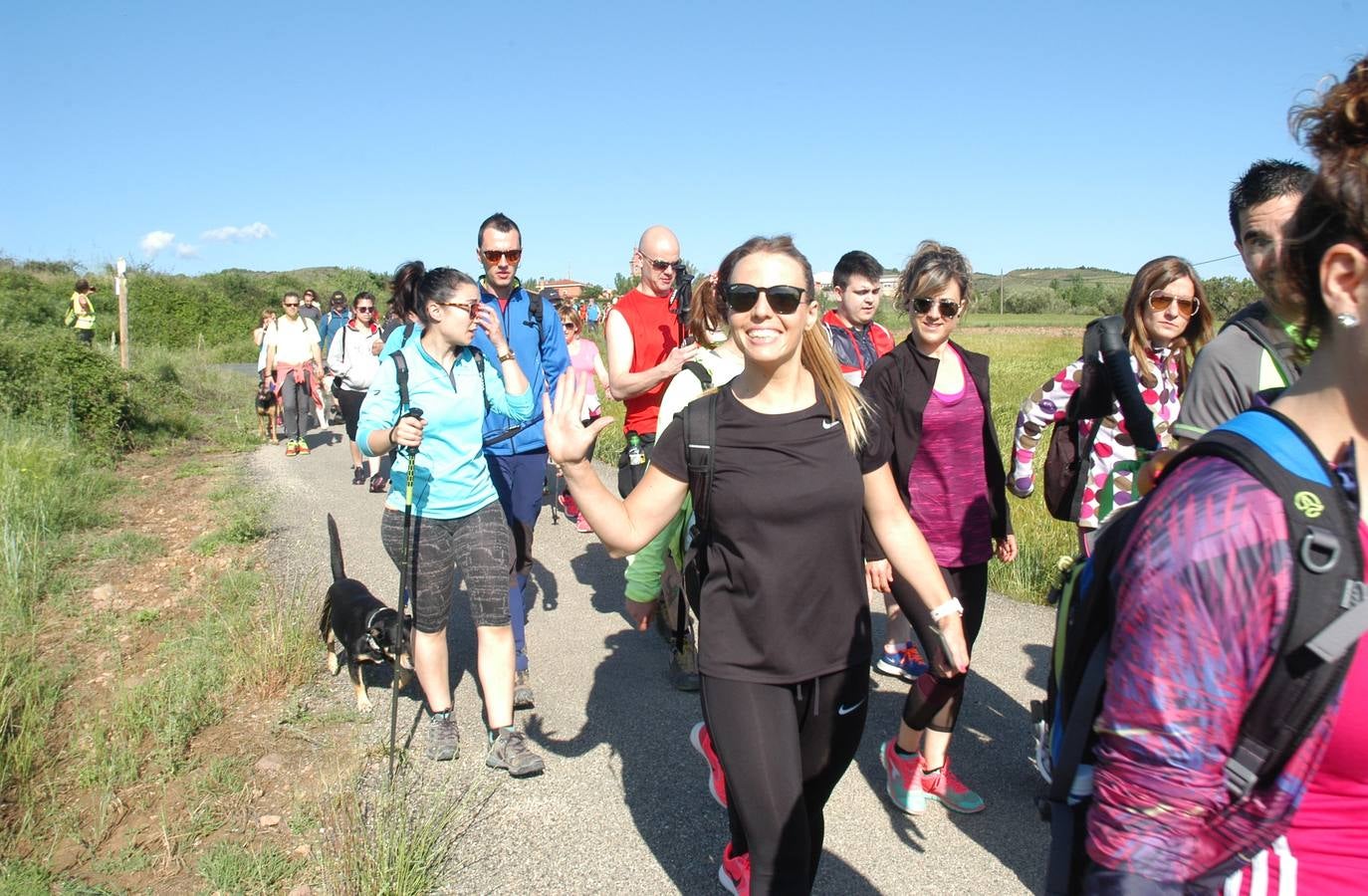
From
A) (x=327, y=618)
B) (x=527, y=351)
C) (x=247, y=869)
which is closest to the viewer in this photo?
(x=247, y=869)

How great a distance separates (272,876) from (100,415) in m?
11.5

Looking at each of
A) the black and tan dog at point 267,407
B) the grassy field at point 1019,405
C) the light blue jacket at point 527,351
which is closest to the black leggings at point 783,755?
the light blue jacket at point 527,351

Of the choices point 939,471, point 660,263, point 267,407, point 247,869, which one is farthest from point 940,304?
point 267,407

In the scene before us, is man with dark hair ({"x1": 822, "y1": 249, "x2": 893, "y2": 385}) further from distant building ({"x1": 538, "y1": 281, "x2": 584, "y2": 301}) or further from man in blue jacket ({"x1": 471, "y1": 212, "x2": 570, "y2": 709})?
distant building ({"x1": 538, "y1": 281, "x2": 584, "y2": 301})

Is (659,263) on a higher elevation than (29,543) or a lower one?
higher

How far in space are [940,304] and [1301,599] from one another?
3007mm

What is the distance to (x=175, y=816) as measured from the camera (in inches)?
157

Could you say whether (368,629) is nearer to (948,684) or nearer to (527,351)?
(527,351)

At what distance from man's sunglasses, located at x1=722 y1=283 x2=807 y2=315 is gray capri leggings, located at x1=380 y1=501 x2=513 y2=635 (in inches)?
83.6

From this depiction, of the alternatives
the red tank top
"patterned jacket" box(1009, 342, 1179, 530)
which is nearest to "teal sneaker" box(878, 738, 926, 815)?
"patterned jacket" box(1009, 342, 1179, 530)

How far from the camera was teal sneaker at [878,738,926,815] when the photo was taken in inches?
153

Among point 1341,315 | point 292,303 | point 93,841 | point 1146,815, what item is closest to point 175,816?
point 93,841

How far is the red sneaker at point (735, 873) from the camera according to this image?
3121 millimetres

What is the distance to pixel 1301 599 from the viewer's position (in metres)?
1.10
